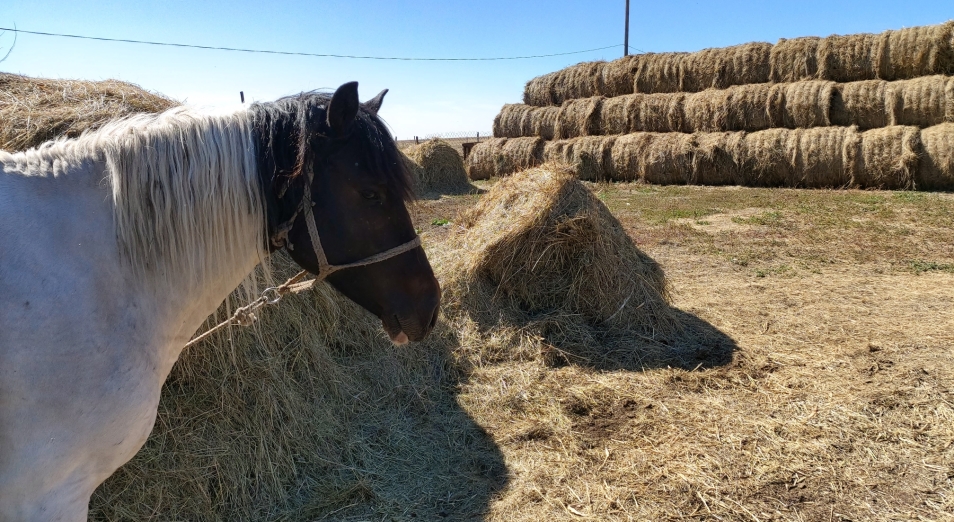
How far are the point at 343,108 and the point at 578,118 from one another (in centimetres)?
1948

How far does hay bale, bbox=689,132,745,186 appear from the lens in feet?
52.8

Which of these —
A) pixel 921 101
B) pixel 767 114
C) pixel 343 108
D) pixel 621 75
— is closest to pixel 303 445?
pixel 343 108

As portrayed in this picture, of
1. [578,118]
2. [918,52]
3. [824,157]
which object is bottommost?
[824,157]

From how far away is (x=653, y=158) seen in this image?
17.4 meters

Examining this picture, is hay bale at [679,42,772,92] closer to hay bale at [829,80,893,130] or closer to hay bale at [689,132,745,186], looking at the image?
hay bale at [689,132,745,186]

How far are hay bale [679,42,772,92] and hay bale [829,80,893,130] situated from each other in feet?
7.60

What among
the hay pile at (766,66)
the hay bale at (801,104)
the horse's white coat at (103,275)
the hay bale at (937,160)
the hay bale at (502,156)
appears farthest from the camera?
the hay bale at (502,156)

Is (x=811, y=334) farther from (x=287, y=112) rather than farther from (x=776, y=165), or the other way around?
(x=776, y=165)

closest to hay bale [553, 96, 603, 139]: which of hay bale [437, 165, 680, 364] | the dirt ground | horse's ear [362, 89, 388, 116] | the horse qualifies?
the dirt ground

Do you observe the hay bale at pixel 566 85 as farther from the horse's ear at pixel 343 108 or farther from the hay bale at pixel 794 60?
the horse's ear at pixel 343 108

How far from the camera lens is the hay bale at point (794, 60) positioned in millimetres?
15656

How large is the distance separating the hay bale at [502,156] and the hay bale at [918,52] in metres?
10.3

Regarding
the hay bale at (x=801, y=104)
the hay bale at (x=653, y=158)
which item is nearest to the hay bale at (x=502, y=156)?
the hay bale at (x=653, y=158)

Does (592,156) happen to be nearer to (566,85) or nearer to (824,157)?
(566,85)
